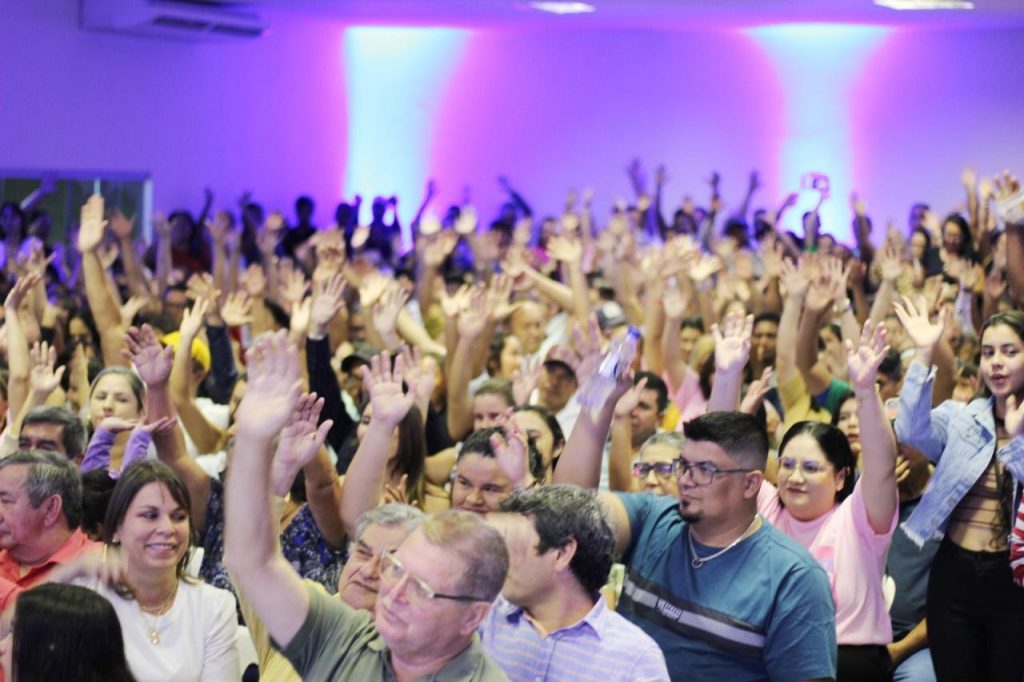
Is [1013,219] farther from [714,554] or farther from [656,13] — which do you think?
[656,13]

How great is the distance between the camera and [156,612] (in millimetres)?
3240

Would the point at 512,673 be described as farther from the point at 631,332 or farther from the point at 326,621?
the point at 631,332

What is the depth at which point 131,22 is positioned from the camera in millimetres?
10039

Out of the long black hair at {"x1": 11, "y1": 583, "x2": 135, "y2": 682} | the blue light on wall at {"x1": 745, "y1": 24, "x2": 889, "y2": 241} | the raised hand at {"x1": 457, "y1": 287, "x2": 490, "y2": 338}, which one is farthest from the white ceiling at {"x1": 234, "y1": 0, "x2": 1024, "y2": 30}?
the long black hair at {"x1": 11, "y1": 583, "x2": 135, "y2": 682}

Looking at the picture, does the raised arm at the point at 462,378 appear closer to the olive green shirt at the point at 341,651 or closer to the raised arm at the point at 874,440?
the raised arm at the point at 874,440

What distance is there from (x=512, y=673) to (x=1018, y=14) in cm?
887

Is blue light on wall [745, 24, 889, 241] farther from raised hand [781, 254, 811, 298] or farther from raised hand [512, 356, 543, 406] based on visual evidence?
raised hand [512, 356, 543, 406]

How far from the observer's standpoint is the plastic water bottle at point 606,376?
11.1 ft

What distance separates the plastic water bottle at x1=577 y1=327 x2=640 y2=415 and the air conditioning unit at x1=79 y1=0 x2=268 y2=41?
6966 millimetres

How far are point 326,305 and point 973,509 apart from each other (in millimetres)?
2354

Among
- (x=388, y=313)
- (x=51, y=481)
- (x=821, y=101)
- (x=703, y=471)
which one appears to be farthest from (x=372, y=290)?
(x=821, y=101)

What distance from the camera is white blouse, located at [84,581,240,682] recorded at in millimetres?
3154

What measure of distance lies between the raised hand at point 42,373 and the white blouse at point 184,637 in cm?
161

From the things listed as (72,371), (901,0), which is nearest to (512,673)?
(72,371)
